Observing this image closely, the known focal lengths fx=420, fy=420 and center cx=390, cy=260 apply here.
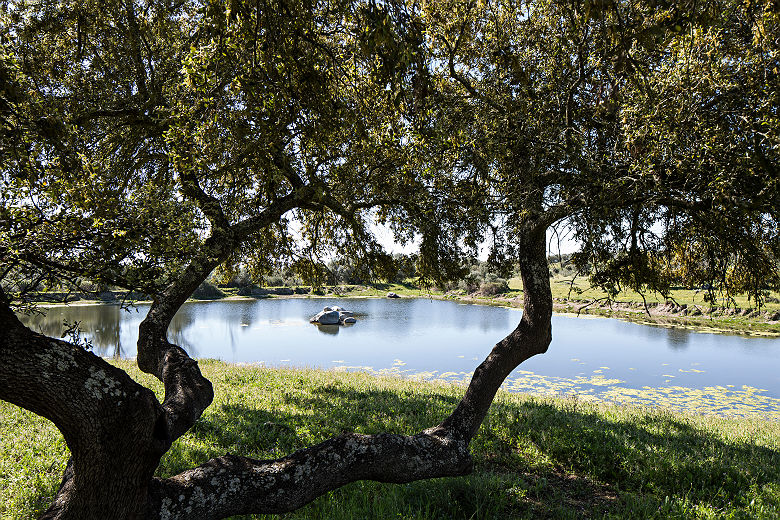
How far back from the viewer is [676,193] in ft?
16.6

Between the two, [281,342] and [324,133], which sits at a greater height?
[324,133]

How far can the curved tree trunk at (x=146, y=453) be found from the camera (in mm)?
2680

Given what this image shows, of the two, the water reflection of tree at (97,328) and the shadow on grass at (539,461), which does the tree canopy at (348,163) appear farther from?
the water reflection of tree at (97,328)

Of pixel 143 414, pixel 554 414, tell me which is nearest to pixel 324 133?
pixel 143 414

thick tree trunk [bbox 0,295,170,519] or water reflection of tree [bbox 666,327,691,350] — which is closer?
thick tree trunk [bbox 0,295,170,519]

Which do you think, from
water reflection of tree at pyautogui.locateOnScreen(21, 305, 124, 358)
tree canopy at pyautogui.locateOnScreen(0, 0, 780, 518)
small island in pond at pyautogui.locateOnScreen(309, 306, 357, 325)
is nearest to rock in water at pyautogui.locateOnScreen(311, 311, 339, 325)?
small island in pond at pyautogui.locateOnScreen(309, 306, 357, 325)

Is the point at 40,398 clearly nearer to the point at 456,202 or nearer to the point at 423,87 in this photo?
the point at 423,87

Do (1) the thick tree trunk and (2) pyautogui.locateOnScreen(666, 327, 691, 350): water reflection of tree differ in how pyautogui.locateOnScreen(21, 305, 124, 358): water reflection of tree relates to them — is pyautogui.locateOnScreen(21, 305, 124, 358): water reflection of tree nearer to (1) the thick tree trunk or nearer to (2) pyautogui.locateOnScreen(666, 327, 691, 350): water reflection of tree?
(1) the thick tree trunk

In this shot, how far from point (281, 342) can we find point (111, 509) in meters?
24.2

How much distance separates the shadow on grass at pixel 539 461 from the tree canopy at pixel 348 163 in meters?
0.80

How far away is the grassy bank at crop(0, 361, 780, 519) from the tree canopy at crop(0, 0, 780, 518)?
0.94 m

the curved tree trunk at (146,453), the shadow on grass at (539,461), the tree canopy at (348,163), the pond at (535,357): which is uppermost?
the tree canopy at (348,163)

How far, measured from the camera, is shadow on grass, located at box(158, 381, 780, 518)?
4676mm

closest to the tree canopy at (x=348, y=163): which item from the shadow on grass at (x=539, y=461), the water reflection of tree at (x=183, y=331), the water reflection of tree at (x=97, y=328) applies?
the shadow on grass at (x=539, y=461)
